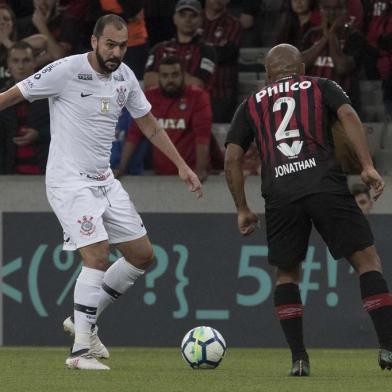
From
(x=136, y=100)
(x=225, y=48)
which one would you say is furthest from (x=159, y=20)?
(x=136, y=100)

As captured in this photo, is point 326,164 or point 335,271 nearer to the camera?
point 326,164

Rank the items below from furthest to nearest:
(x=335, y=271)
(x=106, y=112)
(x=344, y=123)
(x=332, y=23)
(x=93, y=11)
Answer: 1. (x=93, y=11)
2. (x=332, y=23)
3. (x=335, y=271)
4. (x=106, y=112)
5. (x=344, y=123)

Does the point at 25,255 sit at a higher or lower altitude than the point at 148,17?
lower

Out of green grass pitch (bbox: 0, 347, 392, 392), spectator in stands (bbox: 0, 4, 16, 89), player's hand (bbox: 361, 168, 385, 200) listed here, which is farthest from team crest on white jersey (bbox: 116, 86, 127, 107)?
spectator in stands (bbox: 0, 4, 16, 89)

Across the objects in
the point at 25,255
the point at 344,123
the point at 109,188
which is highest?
the point at 344,123

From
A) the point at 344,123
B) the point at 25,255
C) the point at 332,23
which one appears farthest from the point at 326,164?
the point at 332,23

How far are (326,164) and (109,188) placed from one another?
1.73 m

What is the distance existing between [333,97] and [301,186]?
1.75 feet

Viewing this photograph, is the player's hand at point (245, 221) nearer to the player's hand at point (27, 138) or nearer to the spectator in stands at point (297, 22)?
the player's hand at point (27, 138)

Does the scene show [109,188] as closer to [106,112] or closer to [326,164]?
[106,112]

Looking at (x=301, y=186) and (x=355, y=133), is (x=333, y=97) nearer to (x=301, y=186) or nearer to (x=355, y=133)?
(x=355, y=133)

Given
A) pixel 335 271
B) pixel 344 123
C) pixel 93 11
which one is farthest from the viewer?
pixel 93 11

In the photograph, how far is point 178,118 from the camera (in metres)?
12.1

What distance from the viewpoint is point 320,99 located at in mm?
7879
